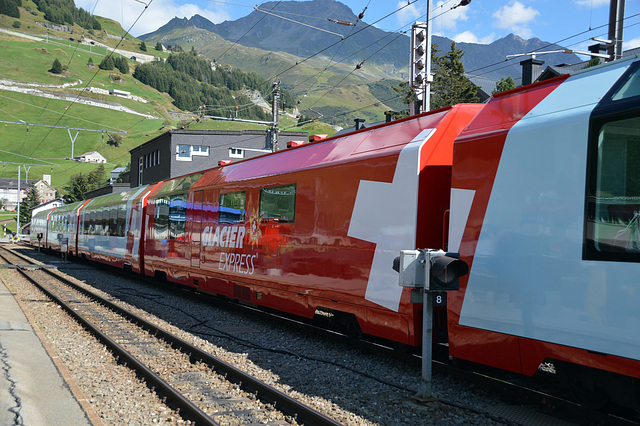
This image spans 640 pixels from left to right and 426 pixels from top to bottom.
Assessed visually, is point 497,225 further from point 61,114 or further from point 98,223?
point 61,114

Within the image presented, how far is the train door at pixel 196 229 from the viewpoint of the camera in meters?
14.1

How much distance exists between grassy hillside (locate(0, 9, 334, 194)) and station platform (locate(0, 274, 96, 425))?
126 meters

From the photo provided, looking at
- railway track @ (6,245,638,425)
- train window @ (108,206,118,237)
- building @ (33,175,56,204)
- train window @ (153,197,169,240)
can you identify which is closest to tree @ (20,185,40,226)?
building @ (33,175,56,204)

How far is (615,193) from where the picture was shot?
4.77m

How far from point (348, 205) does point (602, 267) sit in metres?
4.26

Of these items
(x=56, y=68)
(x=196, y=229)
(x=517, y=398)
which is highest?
(x=56, y=68)

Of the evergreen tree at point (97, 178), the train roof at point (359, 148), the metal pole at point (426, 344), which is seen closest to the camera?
the metal pole at point (426, 344)

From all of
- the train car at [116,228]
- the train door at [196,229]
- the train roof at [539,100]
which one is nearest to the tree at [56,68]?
the train car at [116,228]

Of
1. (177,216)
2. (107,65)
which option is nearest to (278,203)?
(177,216)

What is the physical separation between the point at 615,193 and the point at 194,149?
44.6m

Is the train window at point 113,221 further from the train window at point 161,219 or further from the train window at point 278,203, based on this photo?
the train window at point 278,203

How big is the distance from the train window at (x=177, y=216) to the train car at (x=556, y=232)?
1026 centimetres

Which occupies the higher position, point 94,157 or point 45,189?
point 94,157

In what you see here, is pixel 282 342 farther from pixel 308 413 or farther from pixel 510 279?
pixel 510 279
